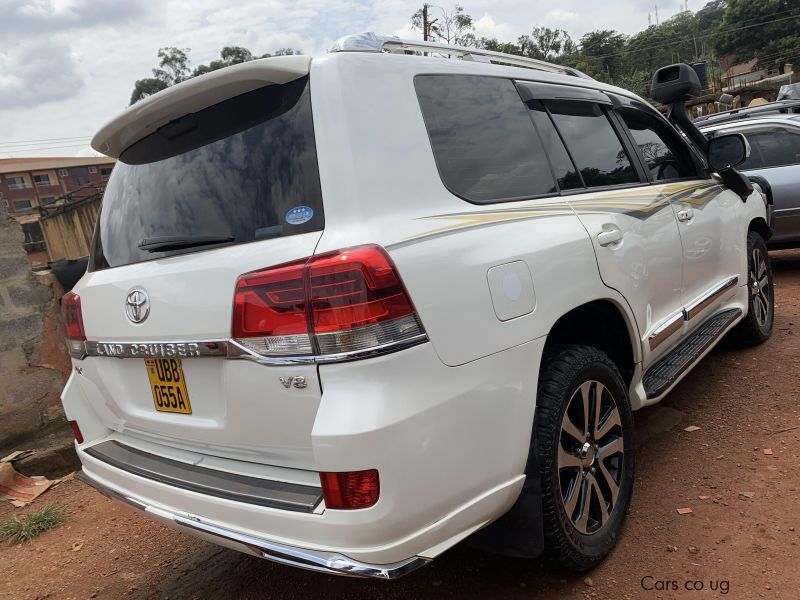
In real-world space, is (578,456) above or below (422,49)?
below

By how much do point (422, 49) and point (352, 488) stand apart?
1659mm

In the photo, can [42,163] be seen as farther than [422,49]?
Yes

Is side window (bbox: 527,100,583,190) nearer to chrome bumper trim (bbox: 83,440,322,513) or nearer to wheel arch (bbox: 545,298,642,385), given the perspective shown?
wheel arch (bbox: 545,298,642,385)

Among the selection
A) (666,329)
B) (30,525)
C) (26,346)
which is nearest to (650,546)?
(666,329)

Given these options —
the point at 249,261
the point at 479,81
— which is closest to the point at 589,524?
the point at 249,261

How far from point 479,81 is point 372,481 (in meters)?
1.60

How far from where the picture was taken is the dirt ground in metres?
2.25

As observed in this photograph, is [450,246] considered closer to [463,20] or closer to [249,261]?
[249,261]

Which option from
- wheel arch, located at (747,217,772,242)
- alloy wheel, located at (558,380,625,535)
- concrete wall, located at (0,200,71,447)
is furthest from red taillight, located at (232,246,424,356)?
wheel arch, located at (747,217,772,242)

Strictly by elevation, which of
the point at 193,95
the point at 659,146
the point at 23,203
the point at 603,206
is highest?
the point at 23,203

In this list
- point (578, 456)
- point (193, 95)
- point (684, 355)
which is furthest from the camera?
point (684, 355)

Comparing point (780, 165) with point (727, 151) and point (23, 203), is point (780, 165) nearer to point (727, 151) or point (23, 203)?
point (727, 151)

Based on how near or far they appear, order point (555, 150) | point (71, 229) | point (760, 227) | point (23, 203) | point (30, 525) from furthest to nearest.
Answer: point (23, 203), point (71, 229), point (760, 227), point (30, 525), point (555, 150)

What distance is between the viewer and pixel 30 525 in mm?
3471
